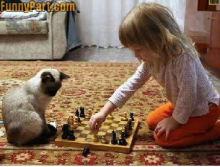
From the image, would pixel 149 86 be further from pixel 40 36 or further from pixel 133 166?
pixel 40 36

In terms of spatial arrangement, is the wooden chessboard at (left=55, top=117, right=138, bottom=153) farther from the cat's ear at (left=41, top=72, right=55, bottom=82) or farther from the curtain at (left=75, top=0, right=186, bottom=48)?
the curtain at (left=75, top=0, right=186, bottom=48)

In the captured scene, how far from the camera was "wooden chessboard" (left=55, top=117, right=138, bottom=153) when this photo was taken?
116cm

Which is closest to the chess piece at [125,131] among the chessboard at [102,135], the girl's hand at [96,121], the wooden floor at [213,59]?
the chessboard at [102,135]

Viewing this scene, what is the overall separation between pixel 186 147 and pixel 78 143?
0.43 m

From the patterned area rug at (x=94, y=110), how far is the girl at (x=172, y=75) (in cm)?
7

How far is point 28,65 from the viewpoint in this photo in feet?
9.04

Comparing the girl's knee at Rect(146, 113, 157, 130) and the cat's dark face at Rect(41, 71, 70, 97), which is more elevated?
the cat's dark face at Rect(41, 71, 70, 97)

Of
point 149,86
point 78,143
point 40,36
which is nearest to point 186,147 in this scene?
point 78,143

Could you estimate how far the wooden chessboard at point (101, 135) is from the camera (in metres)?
1.16

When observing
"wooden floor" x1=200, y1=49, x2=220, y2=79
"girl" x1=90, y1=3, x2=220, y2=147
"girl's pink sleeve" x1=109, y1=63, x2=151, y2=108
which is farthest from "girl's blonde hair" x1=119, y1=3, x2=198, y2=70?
"wooden floor" x1=200, y1=49, x2=220, y2=79

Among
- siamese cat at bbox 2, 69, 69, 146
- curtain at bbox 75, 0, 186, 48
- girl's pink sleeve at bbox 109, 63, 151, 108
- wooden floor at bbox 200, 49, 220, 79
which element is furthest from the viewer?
curtain at bbox 75, 0, 186, 48

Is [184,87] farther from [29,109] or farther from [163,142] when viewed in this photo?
[29,109]

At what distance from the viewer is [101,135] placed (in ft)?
4.09

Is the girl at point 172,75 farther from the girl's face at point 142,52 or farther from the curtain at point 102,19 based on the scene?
the curtain at point 102,19
